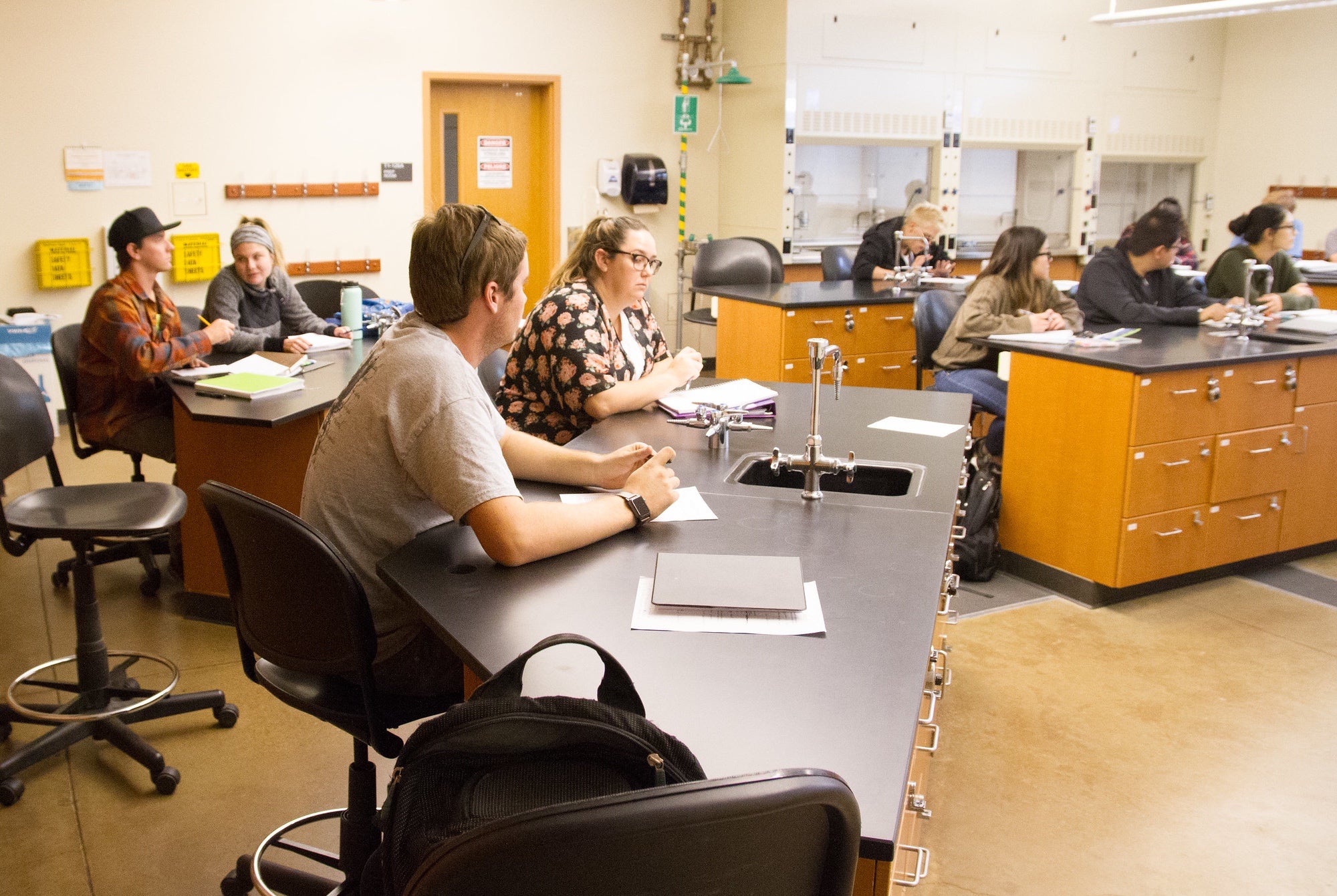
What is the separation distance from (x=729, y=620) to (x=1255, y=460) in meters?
3.24

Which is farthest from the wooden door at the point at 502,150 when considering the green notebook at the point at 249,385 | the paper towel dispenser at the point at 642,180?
the green notebook at the point at 249,385

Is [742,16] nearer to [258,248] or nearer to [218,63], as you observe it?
[218,63]

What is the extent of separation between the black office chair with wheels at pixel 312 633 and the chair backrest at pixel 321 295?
11.6ft

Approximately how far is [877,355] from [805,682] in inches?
182

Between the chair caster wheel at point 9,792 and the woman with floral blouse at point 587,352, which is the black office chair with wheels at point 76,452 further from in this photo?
the woman with floral blouse at point 587,352

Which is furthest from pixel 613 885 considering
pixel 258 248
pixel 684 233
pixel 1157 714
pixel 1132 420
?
pixel 684 233

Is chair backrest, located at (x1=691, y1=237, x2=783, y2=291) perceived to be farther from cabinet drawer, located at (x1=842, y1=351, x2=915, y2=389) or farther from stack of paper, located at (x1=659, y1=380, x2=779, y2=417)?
stack of paper, located at (x1=659, y1=380, x2=779, y2=417)

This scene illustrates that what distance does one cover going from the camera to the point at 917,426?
2.86 meters

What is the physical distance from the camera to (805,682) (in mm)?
1399

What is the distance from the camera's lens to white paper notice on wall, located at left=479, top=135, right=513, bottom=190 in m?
7.31

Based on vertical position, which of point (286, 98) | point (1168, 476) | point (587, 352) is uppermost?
point (286, 98)

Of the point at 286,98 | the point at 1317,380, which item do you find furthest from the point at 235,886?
the point at 286,98

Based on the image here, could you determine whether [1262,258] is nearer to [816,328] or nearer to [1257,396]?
[1257,396]

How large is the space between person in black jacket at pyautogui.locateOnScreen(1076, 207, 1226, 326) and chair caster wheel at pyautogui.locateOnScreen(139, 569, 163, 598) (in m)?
3.93
